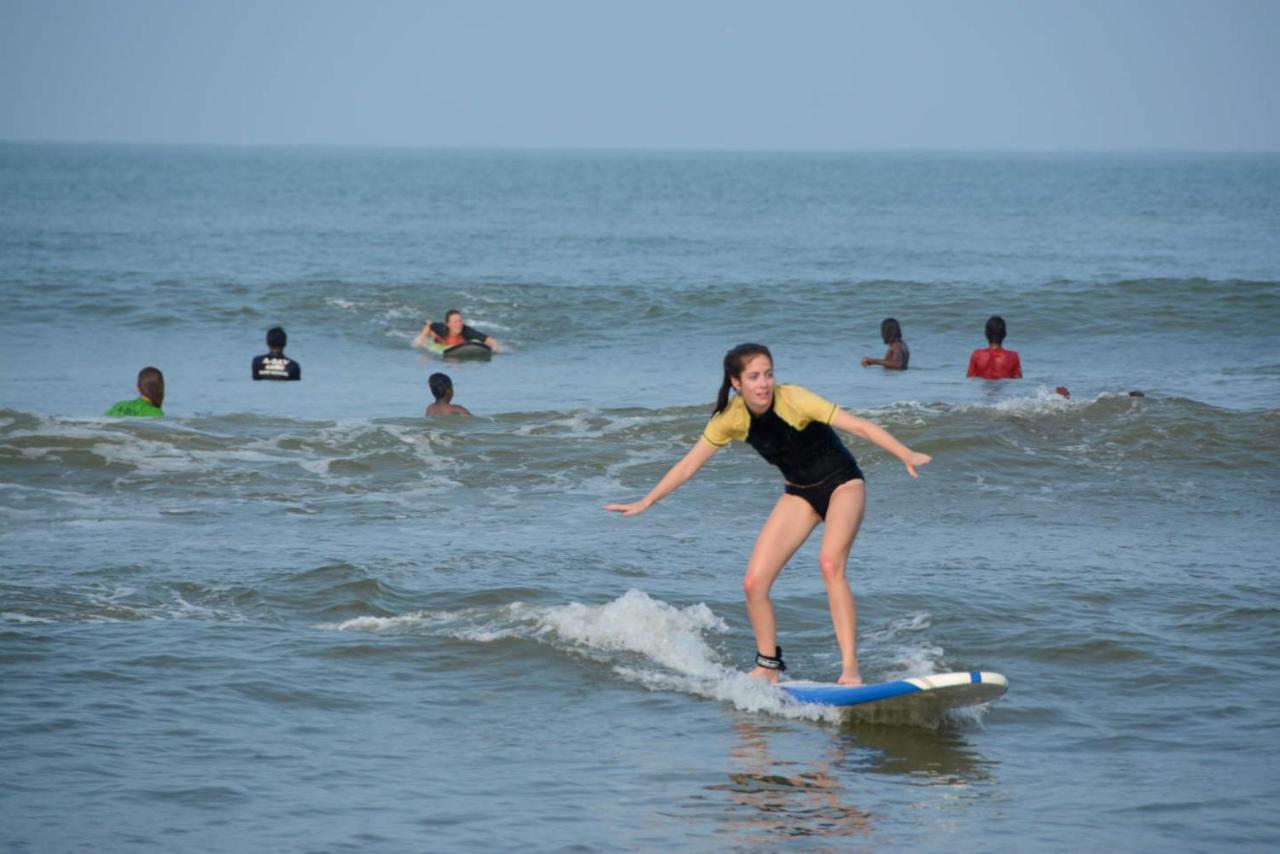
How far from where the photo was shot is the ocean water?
6887 mm

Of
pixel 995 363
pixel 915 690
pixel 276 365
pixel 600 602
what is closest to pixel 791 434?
pixel 915 690

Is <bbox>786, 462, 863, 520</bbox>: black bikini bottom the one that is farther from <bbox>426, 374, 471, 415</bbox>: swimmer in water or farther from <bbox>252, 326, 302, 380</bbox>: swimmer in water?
<bbox>252, 326, 302, 380</bbox>: swimmer in water

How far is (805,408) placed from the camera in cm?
808

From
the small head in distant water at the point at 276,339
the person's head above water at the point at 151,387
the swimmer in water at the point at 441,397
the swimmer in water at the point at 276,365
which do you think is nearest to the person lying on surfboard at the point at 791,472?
the swimmer in water at the point at 441,397

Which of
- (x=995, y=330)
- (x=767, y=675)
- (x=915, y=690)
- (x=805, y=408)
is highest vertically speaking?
(x=995, y=330)

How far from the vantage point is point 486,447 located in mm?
16344

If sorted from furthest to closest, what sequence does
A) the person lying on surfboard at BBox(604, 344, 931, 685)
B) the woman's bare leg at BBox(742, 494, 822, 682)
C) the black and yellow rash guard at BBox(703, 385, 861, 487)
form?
the woman's bare leg at BBox(742, 494, 822, 682), the black and yellow rash guard at BBox(703, 385, 861, 487), the person lying on surfboard at BBox(604, 344, 931, 685)

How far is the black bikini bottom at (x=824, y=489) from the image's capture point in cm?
828

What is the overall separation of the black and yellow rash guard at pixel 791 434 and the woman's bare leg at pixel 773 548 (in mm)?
193

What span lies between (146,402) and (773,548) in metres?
10.8

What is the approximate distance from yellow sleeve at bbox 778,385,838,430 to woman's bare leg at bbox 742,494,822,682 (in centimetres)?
52

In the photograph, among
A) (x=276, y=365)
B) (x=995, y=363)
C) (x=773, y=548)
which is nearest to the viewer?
(x=773, y=548)

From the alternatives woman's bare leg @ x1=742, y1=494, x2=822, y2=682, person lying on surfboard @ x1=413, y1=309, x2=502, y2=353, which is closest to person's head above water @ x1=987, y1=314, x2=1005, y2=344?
person lying on surfboard @ x1=413, y1=309, x2=502, y2=353

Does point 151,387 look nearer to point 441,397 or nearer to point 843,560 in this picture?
point 441,397
